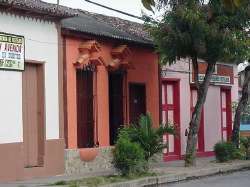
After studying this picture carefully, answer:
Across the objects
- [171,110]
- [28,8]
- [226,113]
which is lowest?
[226,113]

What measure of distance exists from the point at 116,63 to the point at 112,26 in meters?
2.59

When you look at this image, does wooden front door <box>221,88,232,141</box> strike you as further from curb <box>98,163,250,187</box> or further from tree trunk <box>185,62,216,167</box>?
tree trunk <box>185,62,216,167</box>

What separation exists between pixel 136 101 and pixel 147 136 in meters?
4.56

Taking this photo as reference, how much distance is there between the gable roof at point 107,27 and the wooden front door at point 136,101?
1.48m

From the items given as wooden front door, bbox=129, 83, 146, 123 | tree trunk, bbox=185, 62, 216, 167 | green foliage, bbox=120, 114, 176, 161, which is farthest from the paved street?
wooden front door, bbox=129, 83, 146, 123

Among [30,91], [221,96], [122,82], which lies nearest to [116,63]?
[122,82]

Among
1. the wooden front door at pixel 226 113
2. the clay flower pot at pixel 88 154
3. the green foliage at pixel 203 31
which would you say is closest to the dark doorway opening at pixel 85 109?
the clay flower pot at pixel 88 154

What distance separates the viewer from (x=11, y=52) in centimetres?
1416

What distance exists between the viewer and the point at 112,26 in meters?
20.5

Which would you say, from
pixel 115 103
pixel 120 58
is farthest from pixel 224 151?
pixel 120 58

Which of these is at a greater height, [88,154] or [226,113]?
[226,113]

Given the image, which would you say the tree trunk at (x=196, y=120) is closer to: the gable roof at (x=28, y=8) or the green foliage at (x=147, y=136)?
the green foliage at (x=147, y=136)

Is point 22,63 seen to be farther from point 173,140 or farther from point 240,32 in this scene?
point 173,140

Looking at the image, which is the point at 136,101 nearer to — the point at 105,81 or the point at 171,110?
the point at 105,81
